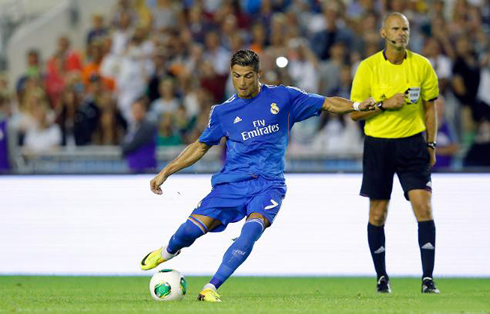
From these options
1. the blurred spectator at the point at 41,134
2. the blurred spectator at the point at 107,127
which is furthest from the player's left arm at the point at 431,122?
the blurred spectator at the point at 41,134

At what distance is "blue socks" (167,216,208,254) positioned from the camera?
9.20 meters

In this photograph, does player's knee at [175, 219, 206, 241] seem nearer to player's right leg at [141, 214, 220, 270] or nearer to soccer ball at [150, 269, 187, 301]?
player's right leg at [141, 214, 220, 270]

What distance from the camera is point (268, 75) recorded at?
16.5 m

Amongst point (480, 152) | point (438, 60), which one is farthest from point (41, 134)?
point (480, 152)

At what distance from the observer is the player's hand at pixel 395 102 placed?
31.5 feet

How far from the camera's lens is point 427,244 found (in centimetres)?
1009

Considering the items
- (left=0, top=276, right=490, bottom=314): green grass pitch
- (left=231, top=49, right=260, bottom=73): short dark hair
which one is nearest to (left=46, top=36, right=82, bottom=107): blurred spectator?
(left=0, top=276, right=490, bottom=314): green grass pitch

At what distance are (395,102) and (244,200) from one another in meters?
1.56

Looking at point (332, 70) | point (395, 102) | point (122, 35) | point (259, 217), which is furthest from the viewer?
point (122, 35)

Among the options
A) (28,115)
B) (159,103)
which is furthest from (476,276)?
(28,115)

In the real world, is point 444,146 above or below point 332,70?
below

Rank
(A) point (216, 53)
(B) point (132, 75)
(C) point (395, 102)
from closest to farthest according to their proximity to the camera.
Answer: (C) point (395, 102)
(A) point (216, 53)
(B) point (132, 75)

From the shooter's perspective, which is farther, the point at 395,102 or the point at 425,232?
the point at 425,232

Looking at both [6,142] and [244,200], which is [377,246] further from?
[6,142]
